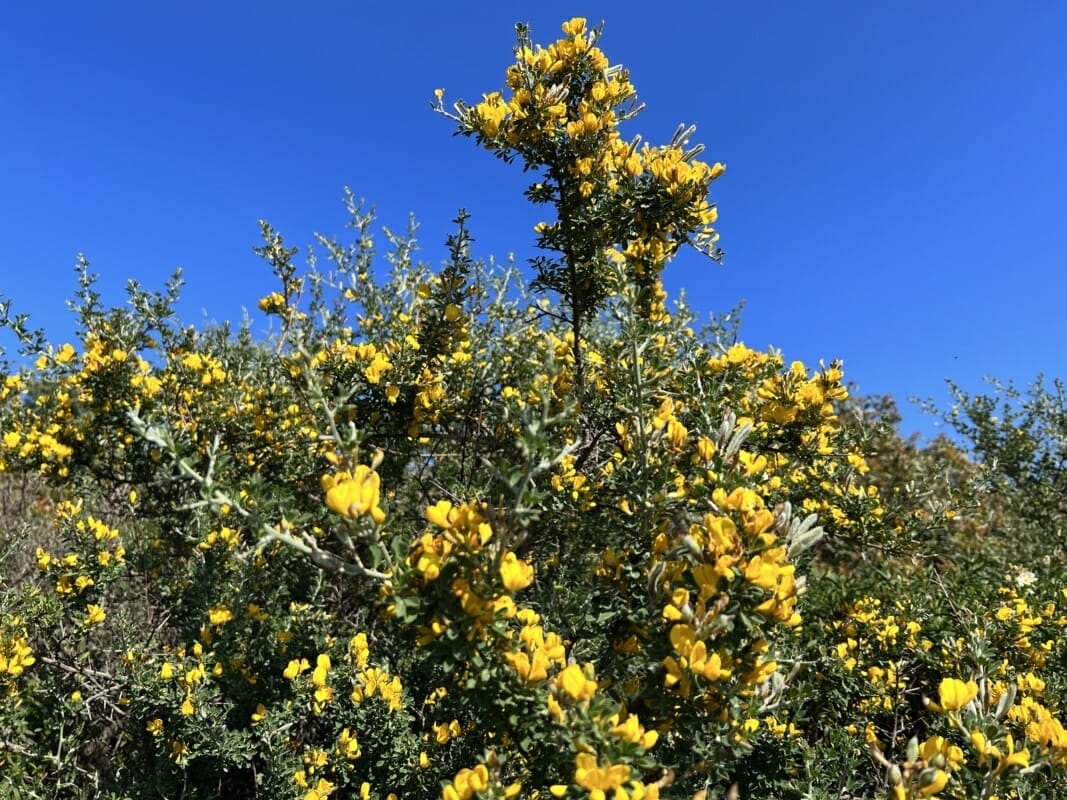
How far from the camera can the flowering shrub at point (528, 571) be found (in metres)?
1.34

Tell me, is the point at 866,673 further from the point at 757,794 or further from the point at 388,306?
the point at 388,306

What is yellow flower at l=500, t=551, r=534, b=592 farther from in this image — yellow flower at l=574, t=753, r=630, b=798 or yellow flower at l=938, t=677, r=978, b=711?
yellow flower at l=938, t=677, r=978, b=711

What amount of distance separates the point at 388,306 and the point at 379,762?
13.3 feet

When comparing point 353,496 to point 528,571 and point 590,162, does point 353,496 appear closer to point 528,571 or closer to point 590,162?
point 528,571

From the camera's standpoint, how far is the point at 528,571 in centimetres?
133

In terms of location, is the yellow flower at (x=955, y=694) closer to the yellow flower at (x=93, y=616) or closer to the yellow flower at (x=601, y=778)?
the yellow flower at (x=601, y=778)

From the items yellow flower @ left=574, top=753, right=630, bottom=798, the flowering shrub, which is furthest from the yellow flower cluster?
yellow flower @ left=574, top=753, right=630, bottom=798

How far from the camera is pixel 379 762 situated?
2518 millimetres

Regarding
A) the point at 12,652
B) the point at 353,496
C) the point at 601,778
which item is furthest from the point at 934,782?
the point at 12,652

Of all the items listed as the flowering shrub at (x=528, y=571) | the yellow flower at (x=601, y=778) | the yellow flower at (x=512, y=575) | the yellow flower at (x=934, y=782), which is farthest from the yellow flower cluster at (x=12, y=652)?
the yellow flower at (x=934, y=782)

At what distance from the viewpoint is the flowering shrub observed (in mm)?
1336

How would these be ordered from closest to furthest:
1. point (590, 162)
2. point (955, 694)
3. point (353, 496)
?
point (353, 496) → point (955, 694) → point (590, 162)

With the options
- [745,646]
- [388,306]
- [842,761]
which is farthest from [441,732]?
[388,306]

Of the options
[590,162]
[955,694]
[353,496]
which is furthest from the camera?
[590,162]
